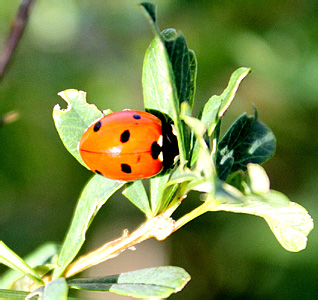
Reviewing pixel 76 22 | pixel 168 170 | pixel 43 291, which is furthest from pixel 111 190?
pixel 76 22

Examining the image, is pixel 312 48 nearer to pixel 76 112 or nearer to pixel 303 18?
pixel 303 18

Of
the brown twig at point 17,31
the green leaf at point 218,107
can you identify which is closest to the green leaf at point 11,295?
the green leaf at point 218,107

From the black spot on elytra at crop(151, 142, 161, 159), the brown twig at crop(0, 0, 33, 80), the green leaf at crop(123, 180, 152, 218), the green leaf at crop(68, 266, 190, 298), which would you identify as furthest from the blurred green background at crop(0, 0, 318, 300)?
the green leaf at crop(68, 266, 190, 298)

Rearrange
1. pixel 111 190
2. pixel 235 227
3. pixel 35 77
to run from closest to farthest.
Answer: pixel 111 190, pixel 235 227, pixel 35 77

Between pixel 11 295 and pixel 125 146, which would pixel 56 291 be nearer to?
pixel 11 295

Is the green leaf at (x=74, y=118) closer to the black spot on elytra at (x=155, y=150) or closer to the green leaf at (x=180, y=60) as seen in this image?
the black spot on elytra at (x=155, y=150)

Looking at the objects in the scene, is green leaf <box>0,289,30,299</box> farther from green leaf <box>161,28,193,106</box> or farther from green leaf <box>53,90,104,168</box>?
green leaf <box>161,28,193,106</box>
